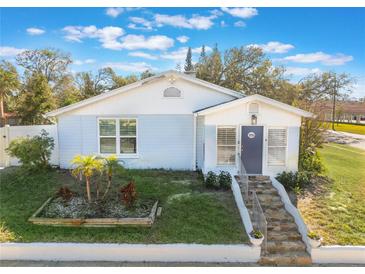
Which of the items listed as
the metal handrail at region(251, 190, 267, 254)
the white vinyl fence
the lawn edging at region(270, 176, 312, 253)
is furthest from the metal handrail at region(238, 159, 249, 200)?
the white vinyl fence

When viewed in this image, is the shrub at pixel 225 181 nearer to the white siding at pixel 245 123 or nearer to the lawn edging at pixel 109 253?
the white siding at pixel 245 123

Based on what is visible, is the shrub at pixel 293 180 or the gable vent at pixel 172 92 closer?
the shrub at pixel 293 180

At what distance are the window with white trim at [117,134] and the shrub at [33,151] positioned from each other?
2250mm

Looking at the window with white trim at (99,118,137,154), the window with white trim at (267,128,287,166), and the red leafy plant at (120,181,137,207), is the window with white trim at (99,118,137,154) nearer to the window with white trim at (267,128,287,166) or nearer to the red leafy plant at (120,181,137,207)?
the red leafy plant at (120,181,137,207)

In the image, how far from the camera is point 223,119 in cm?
1029

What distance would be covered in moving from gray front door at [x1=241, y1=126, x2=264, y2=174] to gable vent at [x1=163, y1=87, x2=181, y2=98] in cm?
330

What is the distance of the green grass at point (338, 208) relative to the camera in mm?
7211

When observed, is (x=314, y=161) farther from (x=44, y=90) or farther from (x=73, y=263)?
(x=44, y=90)

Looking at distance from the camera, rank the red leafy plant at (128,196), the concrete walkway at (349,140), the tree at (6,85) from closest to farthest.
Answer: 1. the red leafy plant at (128,196)
2. the concrete walkway at (349,140)
3. the tree at (6,85)

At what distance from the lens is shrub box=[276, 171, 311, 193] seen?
32.7 ft

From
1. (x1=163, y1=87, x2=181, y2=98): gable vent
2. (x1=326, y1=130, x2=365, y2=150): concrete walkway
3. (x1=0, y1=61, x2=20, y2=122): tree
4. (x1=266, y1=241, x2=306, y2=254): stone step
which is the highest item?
(x1=0, y1=61, x2=20, y2=122): tree

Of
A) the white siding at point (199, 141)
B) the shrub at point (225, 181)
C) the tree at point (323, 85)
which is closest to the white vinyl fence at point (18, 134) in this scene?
the white siding at point (199, 141)

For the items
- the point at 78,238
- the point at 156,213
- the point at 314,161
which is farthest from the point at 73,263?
the point at 314,161

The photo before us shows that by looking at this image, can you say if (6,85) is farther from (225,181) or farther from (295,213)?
(295,213)
